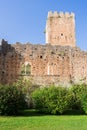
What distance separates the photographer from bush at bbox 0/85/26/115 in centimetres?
2089

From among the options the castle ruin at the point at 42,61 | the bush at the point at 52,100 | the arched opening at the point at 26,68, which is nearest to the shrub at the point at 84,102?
the bush at the point at 52,100

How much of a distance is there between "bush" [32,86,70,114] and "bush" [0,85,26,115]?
145 cm

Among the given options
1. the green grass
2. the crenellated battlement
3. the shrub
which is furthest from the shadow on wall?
the crenellated battlement

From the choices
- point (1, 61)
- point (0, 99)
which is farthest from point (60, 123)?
point (1, 61)

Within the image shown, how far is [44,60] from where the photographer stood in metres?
34.1

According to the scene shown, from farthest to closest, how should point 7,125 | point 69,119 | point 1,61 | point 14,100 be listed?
1. point 1,61
2. point 14,100
3. point 69,119
4. point 7,125

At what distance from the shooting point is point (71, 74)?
3422 cm

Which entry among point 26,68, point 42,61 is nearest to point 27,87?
point 26,68

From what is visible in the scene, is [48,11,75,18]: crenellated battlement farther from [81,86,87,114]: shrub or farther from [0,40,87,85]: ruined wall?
[81,86,87,114]: shrub

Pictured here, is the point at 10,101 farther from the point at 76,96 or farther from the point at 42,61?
the point at 42,61

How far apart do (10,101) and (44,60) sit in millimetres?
13430

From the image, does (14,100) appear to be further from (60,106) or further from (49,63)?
(49,63)

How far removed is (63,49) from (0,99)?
15.7 metres

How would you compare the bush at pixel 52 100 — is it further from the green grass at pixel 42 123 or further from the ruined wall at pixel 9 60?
the ruined wall at pixel 9 60
